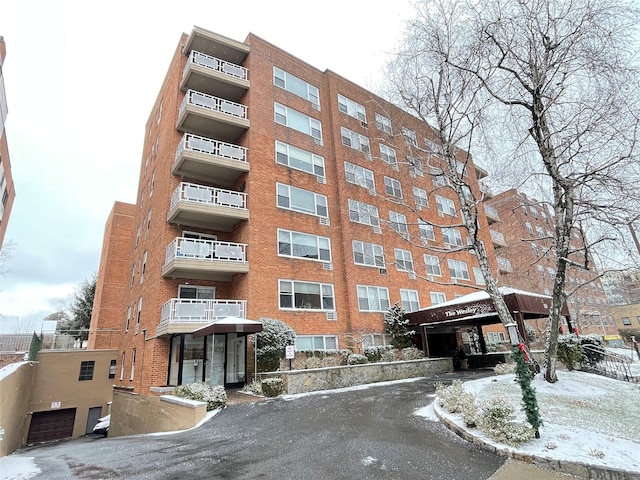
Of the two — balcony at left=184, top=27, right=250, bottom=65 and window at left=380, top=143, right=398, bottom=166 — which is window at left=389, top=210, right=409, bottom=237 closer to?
window at left=380, top=143, right=398, bottom=166

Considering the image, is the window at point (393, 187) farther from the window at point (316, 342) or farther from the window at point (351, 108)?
the window at point (316, 342)

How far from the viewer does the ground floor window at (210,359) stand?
52.7 feet

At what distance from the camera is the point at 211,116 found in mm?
19047

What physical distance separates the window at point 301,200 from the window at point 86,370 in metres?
20.7

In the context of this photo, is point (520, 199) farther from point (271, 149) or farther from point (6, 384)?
point (6, 384)

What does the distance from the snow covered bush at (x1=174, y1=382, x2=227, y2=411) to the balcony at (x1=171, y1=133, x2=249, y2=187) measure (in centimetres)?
1111

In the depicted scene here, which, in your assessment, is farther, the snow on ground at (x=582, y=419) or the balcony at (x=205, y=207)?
the balcony at (x=205, y=207)

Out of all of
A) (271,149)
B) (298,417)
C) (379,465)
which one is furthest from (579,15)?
(271,149)

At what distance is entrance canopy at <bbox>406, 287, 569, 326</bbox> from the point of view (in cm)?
1533

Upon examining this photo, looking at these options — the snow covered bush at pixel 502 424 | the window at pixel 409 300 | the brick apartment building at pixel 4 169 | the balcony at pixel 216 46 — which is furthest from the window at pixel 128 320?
the snow covered bush at pixel 502 424

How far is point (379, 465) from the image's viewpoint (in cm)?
582

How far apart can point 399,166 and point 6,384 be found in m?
26.6

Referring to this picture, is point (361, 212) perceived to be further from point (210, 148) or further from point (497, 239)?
point (497, 239)

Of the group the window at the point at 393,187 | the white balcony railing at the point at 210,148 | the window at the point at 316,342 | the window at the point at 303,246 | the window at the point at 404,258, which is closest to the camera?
the window at the point at 316,342
